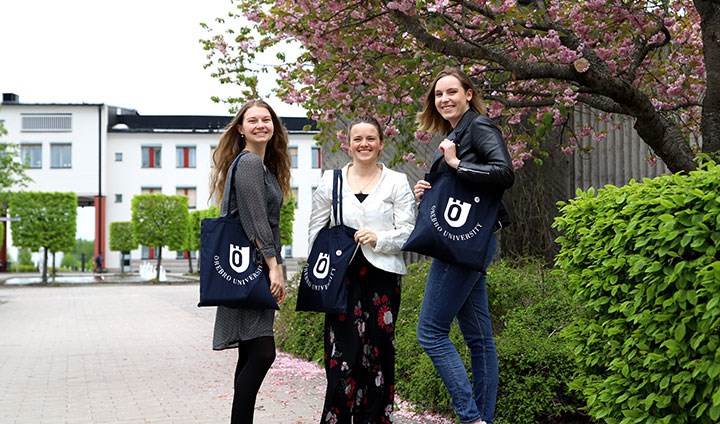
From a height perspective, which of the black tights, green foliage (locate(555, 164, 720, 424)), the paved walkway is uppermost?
green foliage (locate(555, 164, 720, 424))

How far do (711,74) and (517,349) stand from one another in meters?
3.34

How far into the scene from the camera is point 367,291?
4.74m

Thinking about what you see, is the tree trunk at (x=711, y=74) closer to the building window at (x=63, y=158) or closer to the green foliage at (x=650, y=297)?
the green foliage at (x=650, y=297)

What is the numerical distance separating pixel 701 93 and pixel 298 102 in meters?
4.61

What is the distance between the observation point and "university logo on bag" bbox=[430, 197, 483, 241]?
14.1 ft

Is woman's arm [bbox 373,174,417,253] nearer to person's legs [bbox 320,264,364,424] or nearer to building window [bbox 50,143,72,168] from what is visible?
person's legs [bbox 320,264,364,424]

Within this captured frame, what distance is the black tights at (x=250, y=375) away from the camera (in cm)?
449

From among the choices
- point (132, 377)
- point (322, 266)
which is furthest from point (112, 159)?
point (322, 266)

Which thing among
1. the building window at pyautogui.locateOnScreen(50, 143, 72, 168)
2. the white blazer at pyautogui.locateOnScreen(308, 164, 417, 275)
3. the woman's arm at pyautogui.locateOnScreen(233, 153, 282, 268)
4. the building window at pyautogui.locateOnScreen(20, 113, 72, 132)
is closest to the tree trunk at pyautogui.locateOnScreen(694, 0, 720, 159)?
the white blazer at pyautogui.locateOnScreen(308, 164, 417, 275)

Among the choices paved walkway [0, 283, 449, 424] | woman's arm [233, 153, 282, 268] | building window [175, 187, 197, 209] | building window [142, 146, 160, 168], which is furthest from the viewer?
building window [175, 187, 197, 209]

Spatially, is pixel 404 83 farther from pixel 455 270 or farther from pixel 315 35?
pixel 455 270

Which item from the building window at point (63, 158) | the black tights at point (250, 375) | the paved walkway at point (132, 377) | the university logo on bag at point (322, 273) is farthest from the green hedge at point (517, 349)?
the building window at point (63, 158)

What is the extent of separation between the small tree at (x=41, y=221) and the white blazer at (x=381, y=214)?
38.3m

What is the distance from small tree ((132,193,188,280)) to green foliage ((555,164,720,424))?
140ft
